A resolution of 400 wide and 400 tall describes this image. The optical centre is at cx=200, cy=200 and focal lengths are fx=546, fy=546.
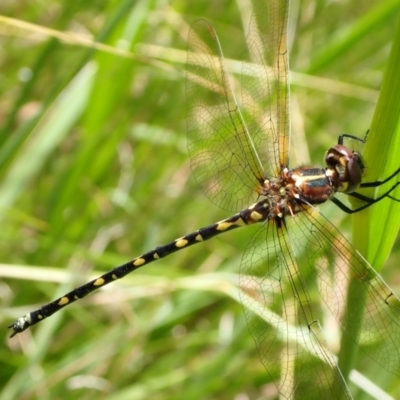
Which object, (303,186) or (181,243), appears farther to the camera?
(181,243)

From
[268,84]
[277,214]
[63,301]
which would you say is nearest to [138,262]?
[63,301]

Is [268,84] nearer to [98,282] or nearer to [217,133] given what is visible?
[217,133]

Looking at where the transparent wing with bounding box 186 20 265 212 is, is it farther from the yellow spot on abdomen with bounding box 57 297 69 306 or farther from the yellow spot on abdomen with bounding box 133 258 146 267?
the yellow spot on abdomen with bounding box 57 297 69 306

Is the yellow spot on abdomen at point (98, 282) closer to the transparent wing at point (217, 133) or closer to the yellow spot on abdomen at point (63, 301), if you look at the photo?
the yellow spot on abdomen at point (63, 301)

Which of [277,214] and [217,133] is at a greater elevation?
[217,133]

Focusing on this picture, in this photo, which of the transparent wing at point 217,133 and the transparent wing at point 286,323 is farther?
the transparent wing at point 217,133

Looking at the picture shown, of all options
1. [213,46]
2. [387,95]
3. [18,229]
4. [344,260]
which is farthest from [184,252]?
[387,95]

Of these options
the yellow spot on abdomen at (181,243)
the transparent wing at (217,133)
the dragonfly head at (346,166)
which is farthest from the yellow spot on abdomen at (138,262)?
the dragonfly head at (346,166)
